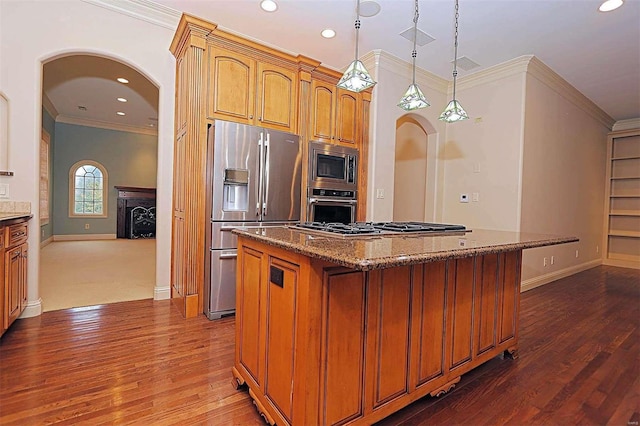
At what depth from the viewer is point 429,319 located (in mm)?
1700

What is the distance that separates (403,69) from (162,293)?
13.0ft

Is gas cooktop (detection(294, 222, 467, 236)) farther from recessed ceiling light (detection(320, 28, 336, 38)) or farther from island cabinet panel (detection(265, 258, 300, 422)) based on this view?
recessed ceiling light (detection(320, 28, 336, 38))

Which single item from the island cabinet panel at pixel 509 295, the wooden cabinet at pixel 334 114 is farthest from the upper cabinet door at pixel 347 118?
the island cabinet panel at pixel 509 295

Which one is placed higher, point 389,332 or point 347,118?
point 347,118

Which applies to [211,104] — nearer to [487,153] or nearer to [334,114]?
[334,114]

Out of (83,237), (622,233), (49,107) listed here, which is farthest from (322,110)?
(83,237)

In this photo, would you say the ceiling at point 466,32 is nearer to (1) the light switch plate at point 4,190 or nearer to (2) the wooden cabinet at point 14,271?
(1) the light switch plate at point 4,190

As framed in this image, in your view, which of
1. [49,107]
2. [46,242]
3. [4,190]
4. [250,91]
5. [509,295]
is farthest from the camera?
[46,242]

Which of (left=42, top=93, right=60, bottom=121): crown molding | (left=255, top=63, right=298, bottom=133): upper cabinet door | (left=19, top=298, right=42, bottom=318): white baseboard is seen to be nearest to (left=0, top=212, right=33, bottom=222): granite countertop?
(left=19, top=298, right=42, bottom=318): white baseboard

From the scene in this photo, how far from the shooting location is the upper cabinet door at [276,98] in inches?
129

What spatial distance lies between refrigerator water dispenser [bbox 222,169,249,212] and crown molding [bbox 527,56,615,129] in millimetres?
3689

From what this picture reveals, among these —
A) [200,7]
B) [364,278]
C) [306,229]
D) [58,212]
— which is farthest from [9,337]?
[58,212]

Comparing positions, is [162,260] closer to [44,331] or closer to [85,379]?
[44,331]

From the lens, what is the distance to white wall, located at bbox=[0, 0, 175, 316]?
2674 millimetres
